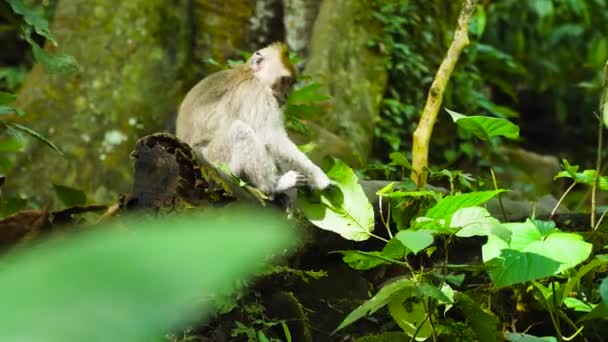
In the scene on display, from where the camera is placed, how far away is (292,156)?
4559mm

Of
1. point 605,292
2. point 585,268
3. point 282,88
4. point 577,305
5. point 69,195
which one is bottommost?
point 577,305

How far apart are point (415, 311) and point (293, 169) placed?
1422 mm

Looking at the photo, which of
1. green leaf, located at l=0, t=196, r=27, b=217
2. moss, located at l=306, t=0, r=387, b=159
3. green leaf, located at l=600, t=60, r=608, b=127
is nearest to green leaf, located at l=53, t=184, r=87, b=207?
green leaf, located at l=0, t=196, r=27, b=217

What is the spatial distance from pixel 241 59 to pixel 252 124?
2.29 m

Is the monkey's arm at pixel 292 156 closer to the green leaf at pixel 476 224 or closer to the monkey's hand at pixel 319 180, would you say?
the monkey's hand at pixel 319 180

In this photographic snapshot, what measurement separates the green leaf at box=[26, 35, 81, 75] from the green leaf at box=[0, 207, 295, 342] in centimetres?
296

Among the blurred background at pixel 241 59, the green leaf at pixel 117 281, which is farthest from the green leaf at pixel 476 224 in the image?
the green leaf at pixel 117 281

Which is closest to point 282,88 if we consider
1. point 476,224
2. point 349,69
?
point 476,224

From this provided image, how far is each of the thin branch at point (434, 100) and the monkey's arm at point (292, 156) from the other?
1.83ft

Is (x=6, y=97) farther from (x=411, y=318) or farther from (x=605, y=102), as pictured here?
(x=605, y=102)

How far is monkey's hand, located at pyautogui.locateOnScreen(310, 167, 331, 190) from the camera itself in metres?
3.93

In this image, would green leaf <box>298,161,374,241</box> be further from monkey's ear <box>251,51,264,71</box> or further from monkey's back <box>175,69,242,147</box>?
monkey's ear <box>251,51,264,71</box>

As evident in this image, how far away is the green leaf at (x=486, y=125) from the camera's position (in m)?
3.49

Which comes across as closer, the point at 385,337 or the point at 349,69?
the point at 385,337
